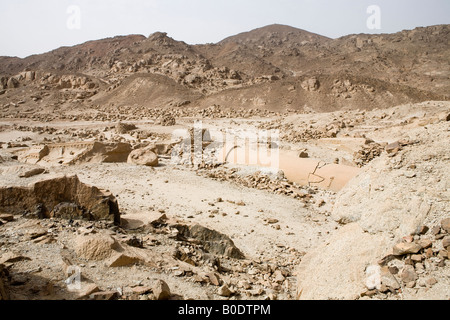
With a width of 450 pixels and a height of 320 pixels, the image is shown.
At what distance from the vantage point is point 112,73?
4053 cm

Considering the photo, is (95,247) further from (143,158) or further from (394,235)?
(143,158)

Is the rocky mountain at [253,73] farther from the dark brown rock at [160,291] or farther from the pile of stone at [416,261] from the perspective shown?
the dark brown rock at [160,291]

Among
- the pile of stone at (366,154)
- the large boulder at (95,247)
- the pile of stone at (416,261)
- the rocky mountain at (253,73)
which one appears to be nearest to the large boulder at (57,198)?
the large boulder at (95,247)

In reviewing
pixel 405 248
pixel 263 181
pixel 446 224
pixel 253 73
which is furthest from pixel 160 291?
pixel 253 73

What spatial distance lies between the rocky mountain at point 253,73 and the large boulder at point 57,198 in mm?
19092

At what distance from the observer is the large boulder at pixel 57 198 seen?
393cm

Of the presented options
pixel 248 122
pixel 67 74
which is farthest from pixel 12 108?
pixel 248 122

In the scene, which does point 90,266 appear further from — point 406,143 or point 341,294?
point 406,143

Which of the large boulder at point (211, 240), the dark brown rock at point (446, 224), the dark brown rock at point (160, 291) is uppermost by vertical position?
the dark brown rock at point (446, 224)

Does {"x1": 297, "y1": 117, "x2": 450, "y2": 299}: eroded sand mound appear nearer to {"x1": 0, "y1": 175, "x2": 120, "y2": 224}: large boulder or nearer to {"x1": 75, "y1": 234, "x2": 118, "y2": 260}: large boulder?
{"x1": 75, "y1": 234, "x2": 118, "y2": 260}: large boulder

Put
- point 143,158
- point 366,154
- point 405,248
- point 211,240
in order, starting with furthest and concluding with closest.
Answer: point 143,158 → point 366,154 → point 211,240 → point 405,248

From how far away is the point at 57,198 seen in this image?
4.14m

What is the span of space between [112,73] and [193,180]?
37.1 m

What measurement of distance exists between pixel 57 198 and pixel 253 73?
37770mm
